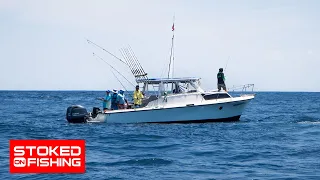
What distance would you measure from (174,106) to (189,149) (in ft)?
29.9

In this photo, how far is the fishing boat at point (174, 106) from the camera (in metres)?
28.1

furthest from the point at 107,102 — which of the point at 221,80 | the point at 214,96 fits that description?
the point at 221,80

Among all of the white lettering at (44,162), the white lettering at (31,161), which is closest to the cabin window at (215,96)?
the white lettering at (44,162)

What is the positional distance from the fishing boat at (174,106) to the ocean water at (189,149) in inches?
25.3

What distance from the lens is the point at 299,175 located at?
14297mm

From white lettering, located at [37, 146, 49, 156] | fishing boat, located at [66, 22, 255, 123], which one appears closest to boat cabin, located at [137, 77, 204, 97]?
fishing boat, located at [66, 22, 255, 123]

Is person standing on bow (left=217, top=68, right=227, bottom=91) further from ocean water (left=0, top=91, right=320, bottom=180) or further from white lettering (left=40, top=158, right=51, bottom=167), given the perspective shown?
white lettering (left=40, top=158, right=51, bottom=167)

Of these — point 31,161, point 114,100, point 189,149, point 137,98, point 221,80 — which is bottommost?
point 189,149

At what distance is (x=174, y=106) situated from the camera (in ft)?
92.1

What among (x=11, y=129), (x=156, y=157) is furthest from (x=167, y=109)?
(x=156, y=157)

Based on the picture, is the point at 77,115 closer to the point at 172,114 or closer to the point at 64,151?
the point at 172,114

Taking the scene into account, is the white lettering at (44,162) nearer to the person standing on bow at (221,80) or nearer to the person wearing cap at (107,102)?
the person wearing cap at (107,102)

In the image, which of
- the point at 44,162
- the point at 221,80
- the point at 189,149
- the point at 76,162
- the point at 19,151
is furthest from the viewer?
the point at 221,80

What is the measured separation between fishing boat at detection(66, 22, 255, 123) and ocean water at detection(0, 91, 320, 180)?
2.10 feet
